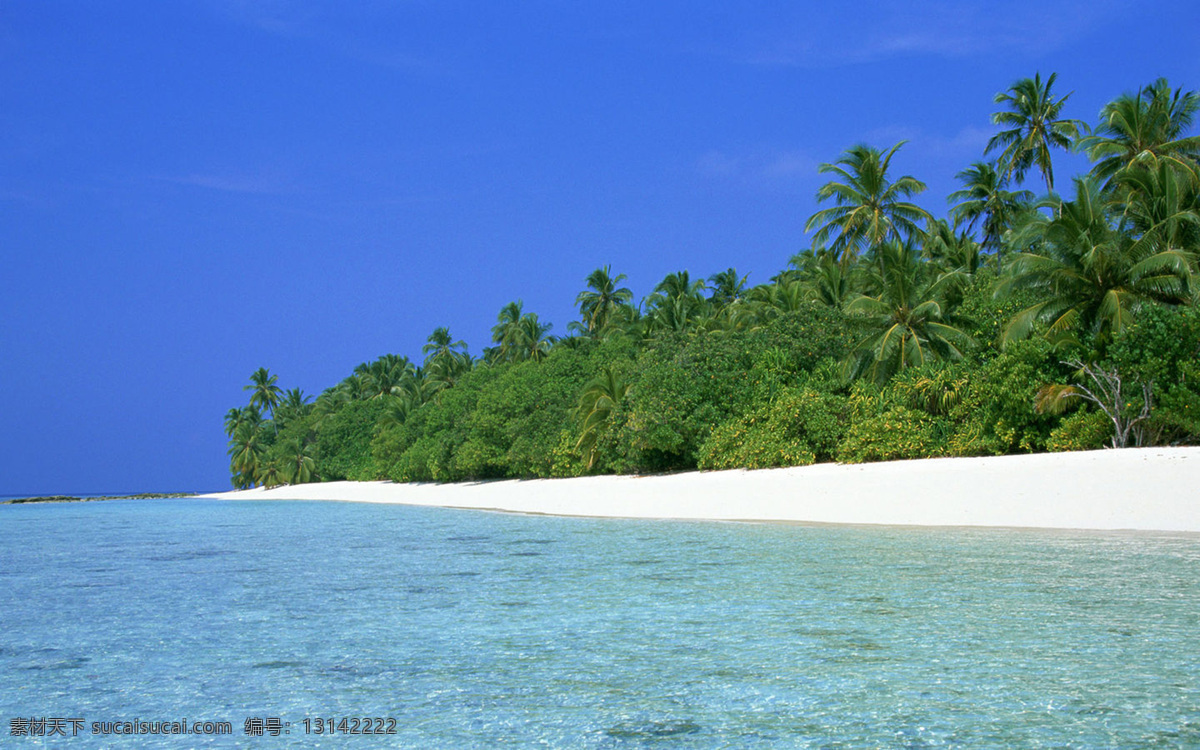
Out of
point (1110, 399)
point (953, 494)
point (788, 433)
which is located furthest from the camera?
point (788, 433)

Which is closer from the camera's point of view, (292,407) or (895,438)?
(895,438)

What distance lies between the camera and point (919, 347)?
26391mm

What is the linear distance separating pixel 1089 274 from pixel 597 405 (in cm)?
1862

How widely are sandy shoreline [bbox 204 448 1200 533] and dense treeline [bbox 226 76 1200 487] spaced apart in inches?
83.0

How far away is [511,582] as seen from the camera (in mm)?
10188

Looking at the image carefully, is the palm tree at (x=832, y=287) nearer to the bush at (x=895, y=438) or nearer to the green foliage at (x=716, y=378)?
the green foliage at (x=716, y=378)

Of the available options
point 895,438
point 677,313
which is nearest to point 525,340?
point 677,313

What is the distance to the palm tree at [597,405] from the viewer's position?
1356 inches

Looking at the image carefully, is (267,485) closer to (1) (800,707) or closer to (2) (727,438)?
(2) (727,438)

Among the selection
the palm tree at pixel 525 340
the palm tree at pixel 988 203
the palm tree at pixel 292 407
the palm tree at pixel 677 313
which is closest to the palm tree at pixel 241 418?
the palm tree at pixel 292 407

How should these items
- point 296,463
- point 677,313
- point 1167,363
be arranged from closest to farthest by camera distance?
point 1167,363, point 677,313, point 296,463

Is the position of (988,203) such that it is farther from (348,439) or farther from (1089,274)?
(348,439)

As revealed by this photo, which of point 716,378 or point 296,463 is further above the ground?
point 716,378

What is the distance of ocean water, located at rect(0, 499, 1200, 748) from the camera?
14.7 ft
